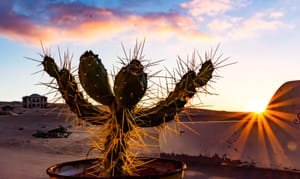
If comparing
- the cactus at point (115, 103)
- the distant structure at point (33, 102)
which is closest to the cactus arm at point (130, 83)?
the cactus at point (115, 103)

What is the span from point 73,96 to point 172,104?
18.9 inches

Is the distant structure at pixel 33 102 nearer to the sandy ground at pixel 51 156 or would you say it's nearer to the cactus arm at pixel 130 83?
the sandy ground at pixel 51 156

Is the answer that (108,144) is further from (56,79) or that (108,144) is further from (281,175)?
(281,175)

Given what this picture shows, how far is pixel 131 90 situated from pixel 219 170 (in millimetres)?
4637

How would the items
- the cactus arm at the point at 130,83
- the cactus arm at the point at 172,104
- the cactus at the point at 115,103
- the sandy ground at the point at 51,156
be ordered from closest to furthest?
the cactus arm at the point at 130,83 < the cactus at the point at 115,103 < the cactus arm at the point at 172,104 < the sandy ground at the point at 51,156

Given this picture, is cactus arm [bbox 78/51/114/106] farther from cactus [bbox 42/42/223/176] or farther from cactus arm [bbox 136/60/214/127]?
cactus arm [bbox 136/60/214/127]

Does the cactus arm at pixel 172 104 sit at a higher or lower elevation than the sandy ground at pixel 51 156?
higher

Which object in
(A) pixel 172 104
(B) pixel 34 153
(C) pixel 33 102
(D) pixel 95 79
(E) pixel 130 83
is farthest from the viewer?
(C) pixel 33 102

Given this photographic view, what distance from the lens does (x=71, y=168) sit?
6.06 feet

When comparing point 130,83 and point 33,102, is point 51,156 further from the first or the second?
point 33,102

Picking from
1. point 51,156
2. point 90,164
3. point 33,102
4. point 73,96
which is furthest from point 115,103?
point 33,102

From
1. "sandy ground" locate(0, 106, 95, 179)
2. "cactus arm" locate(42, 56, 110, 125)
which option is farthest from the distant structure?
"cactus arm" locate(42, 56, 110, 125)

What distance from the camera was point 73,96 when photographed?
1.90 metres

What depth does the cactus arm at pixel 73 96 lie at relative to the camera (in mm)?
1896
